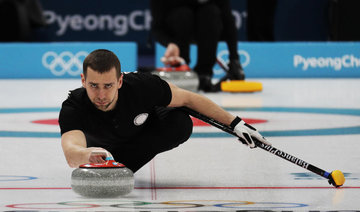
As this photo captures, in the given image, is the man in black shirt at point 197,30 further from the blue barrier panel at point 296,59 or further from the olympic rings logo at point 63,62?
the olympic rings logo at point 63,62

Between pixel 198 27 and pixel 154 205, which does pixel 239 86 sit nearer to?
pixel 198 27

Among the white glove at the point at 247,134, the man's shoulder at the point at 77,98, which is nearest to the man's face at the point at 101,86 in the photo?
the man's shoulder at the point at 77,98

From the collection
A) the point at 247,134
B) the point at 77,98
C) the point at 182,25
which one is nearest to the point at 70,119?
the point at 77,98

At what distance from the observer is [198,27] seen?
28.1 feet

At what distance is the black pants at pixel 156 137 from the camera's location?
12.3 feet

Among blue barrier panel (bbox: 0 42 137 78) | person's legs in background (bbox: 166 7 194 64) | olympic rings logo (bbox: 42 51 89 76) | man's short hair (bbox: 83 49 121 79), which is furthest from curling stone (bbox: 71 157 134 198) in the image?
olympic rings logo (bbox: 42 51 89 76)

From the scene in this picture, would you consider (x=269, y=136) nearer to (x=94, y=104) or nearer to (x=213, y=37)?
(x=94, y=104)

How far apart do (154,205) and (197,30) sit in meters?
5.62

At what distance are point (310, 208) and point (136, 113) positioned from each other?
93 cm

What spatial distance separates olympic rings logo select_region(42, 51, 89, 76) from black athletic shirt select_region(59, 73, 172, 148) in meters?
7.24

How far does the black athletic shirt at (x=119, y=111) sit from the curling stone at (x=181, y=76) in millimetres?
4625

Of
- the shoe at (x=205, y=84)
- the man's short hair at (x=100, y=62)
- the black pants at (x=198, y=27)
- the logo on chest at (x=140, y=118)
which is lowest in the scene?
the logo on chest at (x=140, y=118)

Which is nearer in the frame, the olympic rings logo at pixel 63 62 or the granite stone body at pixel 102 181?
the granite stone body at pixel 102 181

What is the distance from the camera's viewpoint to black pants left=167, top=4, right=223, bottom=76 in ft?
27.7
